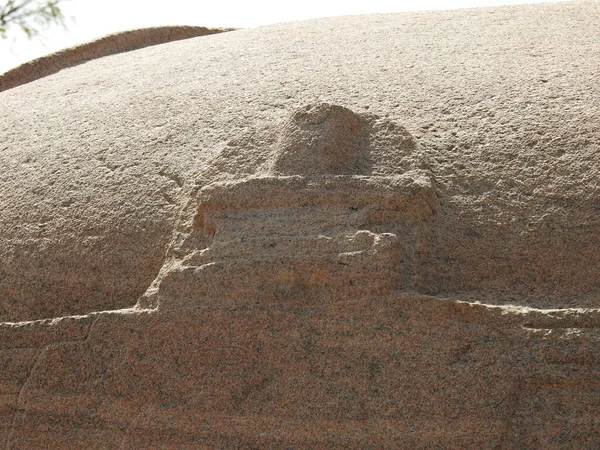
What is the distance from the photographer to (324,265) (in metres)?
2.43

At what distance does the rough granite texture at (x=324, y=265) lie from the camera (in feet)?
7.48

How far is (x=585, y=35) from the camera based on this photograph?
324cm

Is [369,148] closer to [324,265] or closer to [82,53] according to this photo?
[324,265]

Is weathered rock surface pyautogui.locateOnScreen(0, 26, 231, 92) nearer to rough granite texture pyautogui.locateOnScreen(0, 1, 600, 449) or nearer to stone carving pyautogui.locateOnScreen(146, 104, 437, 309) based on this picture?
rough granite texture pyautogui.locateOnScreen(0, 1, 600, 449)

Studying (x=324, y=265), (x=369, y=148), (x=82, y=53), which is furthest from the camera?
(x=82, y=53)

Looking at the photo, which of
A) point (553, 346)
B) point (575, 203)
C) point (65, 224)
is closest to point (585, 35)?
point (575, 203)

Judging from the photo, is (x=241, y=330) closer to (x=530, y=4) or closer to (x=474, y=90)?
(x=474, y=90)

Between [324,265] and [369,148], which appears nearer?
[324,265]

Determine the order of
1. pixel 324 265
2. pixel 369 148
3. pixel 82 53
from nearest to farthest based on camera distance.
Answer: pixel 324 265 < pixel 369 148 < pixel 82 53

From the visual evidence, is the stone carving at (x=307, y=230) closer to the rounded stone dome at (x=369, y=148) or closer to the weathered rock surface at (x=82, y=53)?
the rounded stone dome at (x=369, y=148)

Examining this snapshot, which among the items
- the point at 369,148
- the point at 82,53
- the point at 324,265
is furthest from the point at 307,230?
the point at 82,53

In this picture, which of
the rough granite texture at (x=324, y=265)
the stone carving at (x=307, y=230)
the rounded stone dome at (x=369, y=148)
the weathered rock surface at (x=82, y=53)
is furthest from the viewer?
the weathered rock surface at (x=82, y=53)

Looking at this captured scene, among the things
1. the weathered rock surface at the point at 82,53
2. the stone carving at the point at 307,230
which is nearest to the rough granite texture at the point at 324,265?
the stone carving at the point at 307,230

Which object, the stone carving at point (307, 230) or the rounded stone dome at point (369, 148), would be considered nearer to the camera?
the stone carving at point (307, 230)
